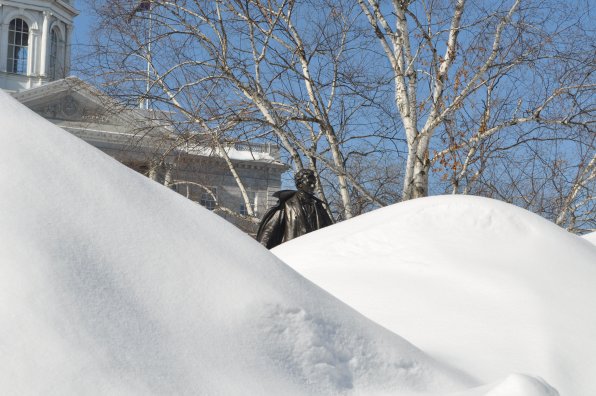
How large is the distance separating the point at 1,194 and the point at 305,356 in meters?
0.57

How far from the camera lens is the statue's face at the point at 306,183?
24.3 ft

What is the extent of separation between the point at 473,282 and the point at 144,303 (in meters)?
1.05

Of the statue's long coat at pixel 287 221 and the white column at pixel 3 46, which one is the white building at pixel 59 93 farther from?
the statue's long coat at pixel 287 221

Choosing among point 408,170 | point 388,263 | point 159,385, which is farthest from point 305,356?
point 408,170

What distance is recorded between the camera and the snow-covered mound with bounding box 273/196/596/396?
204 centimetres

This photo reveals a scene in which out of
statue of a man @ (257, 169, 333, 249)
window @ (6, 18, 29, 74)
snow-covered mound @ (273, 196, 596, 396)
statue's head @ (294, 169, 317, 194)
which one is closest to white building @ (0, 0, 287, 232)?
window @ (6, 18, 29, 74)

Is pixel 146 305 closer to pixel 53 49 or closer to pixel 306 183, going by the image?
pixel 306 183

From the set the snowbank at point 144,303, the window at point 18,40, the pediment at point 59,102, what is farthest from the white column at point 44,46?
the snowbank at point 144,303

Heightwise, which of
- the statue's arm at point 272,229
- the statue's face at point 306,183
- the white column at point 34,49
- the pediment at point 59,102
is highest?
the white column at point 34,49

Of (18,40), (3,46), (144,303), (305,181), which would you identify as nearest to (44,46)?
(18,40)

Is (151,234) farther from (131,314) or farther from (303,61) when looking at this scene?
(303,61)

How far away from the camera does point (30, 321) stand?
51.7 inches

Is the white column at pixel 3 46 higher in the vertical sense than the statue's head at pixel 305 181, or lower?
higher

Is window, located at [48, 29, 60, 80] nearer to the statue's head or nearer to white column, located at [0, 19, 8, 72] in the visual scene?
white column, located at [0, 19, 8, 72]
